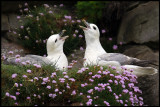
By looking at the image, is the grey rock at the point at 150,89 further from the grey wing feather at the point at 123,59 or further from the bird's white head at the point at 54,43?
the bird's white head at the point at 54,43

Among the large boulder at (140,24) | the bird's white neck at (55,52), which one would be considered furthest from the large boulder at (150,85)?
the bird's white neck at (55,52)

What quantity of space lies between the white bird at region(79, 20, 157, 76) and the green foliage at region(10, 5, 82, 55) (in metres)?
1.01

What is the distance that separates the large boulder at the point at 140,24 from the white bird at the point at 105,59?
1.28 m

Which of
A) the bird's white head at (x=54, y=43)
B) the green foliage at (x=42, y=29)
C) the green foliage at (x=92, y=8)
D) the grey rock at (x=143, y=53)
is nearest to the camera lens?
the bird's white head at (x=54, y=43)

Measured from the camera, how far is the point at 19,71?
4.26m

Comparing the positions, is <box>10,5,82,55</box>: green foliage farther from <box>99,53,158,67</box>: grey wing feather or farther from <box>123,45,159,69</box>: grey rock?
<box>99,53,158,67</box>: grey wing feather

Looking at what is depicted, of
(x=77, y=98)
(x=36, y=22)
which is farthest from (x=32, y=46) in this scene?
(x=77, y=98)

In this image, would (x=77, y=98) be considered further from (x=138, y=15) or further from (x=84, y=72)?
(x=138, y=15)

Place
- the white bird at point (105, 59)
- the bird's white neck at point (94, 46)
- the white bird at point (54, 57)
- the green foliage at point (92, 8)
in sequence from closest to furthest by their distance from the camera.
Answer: the white bird at point (105, 59)
the white bird at point (54, 57)
the bird's white neck at point (94, 46)
the green foliage at point (92, 8)

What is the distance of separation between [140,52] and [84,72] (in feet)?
7.63

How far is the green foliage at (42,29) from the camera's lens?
6.44m

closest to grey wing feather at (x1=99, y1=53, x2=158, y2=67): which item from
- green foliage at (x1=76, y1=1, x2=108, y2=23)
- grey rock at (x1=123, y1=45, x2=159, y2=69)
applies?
grey rock at (x1=123, y1=45, x2=159, y2=69)

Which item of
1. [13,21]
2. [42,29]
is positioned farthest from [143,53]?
[13,21]

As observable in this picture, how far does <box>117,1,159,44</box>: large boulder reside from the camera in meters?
6.31
